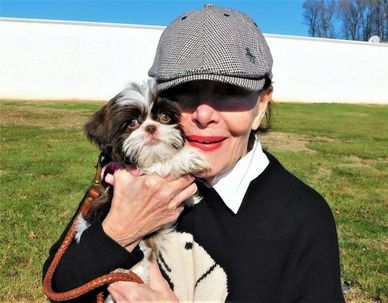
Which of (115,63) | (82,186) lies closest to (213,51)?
(82,186)

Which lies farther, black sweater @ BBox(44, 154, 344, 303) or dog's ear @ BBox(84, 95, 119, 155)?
dog's ear @ BBox(84, 95, 119, 155)

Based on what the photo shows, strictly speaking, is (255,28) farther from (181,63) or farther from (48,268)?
(48,268)

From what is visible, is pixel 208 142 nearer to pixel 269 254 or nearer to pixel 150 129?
pixel 150 129

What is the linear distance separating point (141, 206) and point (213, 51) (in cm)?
81

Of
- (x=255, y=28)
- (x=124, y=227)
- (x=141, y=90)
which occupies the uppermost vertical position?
(x=255, y=28)

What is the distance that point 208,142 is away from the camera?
2463mm

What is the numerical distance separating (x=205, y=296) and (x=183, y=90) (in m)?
1.01

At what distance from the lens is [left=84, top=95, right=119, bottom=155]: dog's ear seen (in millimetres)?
2789

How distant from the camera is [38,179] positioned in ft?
30.2

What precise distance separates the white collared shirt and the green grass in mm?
3109

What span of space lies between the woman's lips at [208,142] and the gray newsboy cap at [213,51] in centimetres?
30

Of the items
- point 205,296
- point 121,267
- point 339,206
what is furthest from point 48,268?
point 339,206

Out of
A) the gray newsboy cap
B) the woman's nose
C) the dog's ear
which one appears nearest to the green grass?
the dog's ear

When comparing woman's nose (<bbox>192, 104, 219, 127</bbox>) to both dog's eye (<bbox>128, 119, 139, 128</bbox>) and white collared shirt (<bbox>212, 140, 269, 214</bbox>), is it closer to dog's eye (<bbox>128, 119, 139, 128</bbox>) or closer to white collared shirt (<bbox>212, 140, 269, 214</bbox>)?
white collared shirt (<bbox>212, 140, 269, 214</bbox>)
